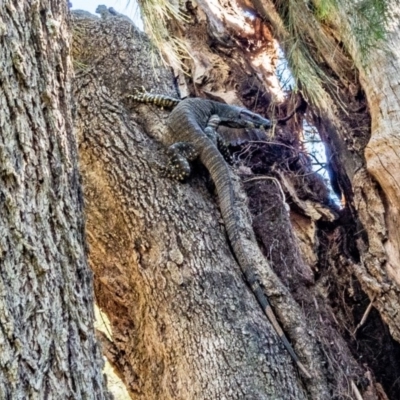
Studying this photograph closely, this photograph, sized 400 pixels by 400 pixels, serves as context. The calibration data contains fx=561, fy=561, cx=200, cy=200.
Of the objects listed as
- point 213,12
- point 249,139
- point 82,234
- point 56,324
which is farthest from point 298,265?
point 213,12

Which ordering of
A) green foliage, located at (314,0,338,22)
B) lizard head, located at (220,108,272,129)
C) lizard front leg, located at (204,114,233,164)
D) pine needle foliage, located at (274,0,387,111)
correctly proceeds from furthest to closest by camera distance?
1. lizard head, located at (220,108,272,129)
2. lizard front leg, located at (204,114,233,164)
3. pine needle foliage, located at (274,0,387,111)
4. green foliage, located at (314,0,338,22)

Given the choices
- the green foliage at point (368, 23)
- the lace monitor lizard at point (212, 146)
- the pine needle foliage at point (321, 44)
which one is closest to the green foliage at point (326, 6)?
the pine needle foliage at point (321, 44)

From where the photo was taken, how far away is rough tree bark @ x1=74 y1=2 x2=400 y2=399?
2.63 metres

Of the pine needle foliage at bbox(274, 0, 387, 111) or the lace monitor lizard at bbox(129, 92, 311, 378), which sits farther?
the pine needle foliage at bbox(274, 0, 387, 111)

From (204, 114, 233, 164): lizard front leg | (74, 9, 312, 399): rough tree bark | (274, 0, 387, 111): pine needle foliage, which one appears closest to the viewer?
(74, 9, 312, 399): rough tree bark

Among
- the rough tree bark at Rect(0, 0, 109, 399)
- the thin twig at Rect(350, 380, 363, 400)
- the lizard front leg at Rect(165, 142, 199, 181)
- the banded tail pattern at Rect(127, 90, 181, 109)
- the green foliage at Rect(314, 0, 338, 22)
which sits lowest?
the thin twig at Rect(350, 380, 363, 400)

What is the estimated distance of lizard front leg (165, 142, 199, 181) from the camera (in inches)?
129

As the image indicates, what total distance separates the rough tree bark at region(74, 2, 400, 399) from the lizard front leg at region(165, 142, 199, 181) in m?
0.06

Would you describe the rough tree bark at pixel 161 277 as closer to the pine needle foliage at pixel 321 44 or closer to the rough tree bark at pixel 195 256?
the rough tree bark at pixel 195 256

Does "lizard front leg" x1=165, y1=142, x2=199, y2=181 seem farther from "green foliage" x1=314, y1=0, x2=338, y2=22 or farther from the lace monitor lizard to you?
"green foliage" x1=314, y1=0, x2=338, y2=22

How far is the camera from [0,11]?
1424 millimetres

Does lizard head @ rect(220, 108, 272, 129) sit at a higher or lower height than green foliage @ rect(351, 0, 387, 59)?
higher

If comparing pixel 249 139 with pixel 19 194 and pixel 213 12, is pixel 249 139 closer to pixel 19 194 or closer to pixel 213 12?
pixel 213 12

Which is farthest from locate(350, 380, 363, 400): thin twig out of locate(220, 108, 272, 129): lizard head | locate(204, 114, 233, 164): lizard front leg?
locate(220, 108, 272, 129): lizard head
